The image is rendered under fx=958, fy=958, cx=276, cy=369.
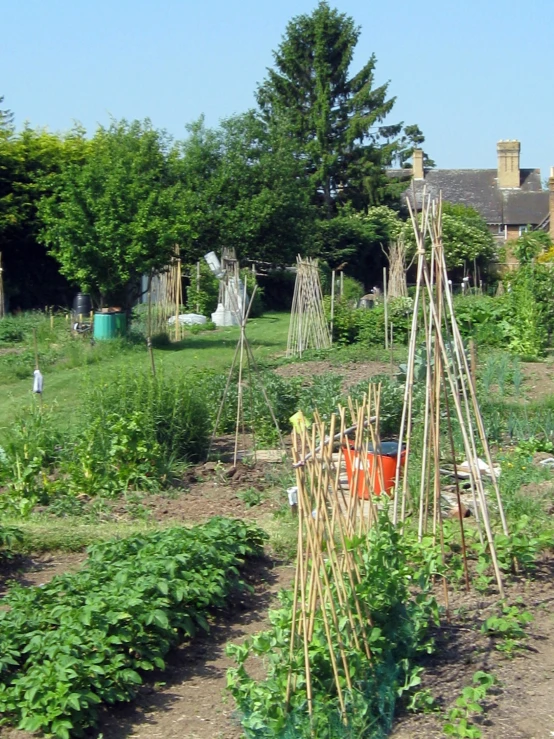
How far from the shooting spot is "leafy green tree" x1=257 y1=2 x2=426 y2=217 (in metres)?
36.4

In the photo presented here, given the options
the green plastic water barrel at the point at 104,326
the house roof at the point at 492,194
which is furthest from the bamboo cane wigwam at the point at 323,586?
the house roof at the point at 492,194

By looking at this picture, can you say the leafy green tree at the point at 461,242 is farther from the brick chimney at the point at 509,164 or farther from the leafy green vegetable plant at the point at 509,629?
the leafy green vegetable plant at the point at 509,629

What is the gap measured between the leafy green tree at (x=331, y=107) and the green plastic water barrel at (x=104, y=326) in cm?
2052

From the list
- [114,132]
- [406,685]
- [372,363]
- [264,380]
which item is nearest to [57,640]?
[406,685]

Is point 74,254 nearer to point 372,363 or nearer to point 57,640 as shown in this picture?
point 372,363

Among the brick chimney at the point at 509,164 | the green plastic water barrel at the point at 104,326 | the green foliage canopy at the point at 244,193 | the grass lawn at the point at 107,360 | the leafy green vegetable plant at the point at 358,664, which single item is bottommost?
the leafy green vegetable plant at the point at 358,664

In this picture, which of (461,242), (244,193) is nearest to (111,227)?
(244,193)

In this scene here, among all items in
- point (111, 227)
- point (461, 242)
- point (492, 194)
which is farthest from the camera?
point (492, 194)

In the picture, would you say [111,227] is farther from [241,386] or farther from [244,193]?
[244,193]

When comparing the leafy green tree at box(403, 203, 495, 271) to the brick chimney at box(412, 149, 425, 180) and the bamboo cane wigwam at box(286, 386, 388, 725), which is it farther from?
the bamboo cane wigwam at box(286, 386, 388, 725)

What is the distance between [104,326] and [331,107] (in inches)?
909

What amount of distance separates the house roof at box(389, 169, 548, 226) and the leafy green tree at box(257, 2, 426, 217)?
5.93 meters

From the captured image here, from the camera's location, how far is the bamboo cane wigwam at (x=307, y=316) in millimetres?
16500

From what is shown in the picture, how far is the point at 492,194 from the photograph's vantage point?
1795 inches
